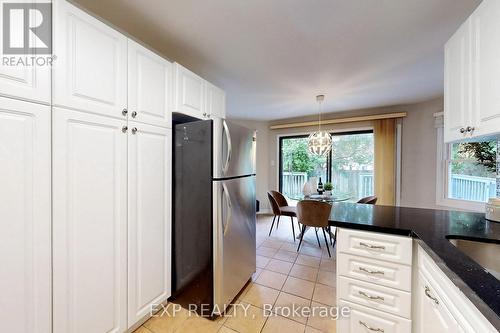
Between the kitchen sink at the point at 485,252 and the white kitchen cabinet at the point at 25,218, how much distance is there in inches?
84.0

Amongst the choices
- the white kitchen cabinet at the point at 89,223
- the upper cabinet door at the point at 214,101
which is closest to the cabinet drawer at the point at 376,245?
the white kitchen cabinet at the point at 89,223

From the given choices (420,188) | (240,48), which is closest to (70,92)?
(240,48)

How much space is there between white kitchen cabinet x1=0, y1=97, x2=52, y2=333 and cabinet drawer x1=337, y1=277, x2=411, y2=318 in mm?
1664

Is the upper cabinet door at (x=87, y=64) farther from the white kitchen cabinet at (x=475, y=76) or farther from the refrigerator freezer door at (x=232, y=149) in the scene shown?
the white kitchen cabinet at (x=475, y=76)

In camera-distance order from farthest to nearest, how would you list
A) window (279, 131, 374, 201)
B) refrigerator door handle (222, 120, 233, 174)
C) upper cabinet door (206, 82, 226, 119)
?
1. window (279, 131, 374, 201)
2. upper cabinet door (206, 82, 226, 119)
3. refrigerator door handle (222, 120, 233, 174)

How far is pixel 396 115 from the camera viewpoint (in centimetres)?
365

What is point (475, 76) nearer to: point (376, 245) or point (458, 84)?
point (458, 84)

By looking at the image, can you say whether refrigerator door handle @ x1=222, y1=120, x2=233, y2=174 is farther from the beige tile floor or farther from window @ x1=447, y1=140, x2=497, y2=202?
window @ x1=447, y1=140, x2=497, y2=202

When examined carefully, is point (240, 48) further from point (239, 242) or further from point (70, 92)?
point (239, 242)

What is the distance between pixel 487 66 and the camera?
1034mm

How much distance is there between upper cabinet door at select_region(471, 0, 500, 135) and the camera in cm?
98

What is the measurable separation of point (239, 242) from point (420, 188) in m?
3.53

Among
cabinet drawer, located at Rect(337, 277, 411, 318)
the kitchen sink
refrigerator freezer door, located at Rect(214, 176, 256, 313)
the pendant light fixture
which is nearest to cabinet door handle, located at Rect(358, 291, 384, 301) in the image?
cabinet drawer, located at Rect(337, 277, 411, 318)

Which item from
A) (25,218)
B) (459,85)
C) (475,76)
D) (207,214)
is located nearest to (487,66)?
(475,76)
